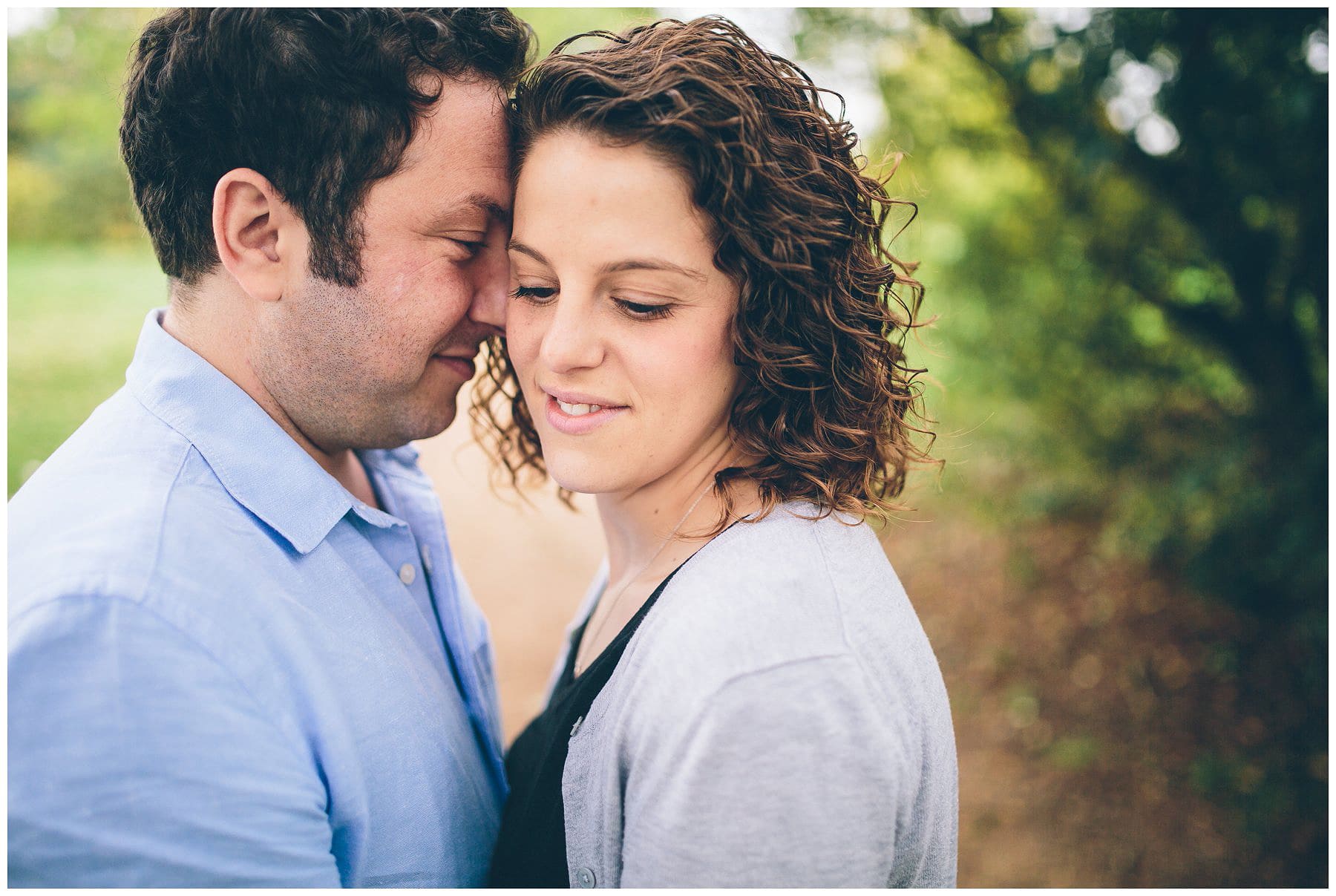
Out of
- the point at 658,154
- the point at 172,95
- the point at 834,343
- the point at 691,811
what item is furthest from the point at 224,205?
the point at 691,811

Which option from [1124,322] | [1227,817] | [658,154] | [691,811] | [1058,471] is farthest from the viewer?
[1058,471]

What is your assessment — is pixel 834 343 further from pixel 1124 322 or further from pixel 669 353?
pixel 1124 322

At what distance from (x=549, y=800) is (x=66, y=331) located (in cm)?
1224

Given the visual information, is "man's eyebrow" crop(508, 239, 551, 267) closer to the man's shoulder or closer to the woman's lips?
the woman's lips

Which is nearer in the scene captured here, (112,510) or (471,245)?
(112,510)

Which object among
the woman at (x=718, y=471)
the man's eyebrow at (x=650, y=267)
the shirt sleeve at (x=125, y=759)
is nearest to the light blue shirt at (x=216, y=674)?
the shirt sleeve at (x=125, y=759)

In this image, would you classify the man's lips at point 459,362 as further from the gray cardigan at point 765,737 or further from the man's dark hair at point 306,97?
the gray cardigan at point 765,737

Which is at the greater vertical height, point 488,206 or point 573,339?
point 488,206

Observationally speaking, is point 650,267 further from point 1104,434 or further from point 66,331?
point 66,331

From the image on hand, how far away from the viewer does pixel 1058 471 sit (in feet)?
22.3

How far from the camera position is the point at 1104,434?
20.0 feet

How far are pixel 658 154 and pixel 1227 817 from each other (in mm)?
4272

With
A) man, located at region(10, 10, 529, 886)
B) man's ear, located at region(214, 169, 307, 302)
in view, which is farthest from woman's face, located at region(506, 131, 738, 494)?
man's ear, located at region(214, 169, 307, 302)

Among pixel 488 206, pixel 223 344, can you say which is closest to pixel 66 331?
pixel 223 344
